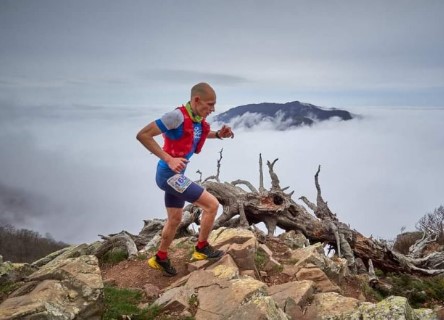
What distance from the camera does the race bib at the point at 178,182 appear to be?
5.95m

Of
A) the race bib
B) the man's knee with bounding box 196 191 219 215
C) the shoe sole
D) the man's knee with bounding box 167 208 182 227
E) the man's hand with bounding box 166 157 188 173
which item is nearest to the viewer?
the man's hand with bounding box 166 157 188 173

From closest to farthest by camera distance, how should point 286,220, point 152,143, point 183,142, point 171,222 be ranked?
point 152,143 < point 183,142 < point 171,222 < point 286,220

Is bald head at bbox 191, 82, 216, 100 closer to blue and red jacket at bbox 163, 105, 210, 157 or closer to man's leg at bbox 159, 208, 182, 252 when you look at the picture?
blue and red jacket at bbox 163, 105, 210, 157

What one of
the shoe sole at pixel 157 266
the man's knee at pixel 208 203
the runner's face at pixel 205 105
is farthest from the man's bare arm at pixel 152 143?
the shoe sole at pixel 157 266

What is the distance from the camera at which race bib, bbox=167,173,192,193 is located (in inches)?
234

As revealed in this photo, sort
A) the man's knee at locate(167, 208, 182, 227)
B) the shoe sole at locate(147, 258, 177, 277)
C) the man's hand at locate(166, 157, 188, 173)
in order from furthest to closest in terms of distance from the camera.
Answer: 1. the shoe sole at locate(147, 258, 177, 277)
2. the man's knee at locate(167, 208, 182, 227)
3. the man's hand at locate(166, 157, 188, 173)

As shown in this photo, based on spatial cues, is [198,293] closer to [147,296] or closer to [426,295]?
[147,296]

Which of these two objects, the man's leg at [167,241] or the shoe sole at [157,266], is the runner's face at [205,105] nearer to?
the man's leg at [167,241]

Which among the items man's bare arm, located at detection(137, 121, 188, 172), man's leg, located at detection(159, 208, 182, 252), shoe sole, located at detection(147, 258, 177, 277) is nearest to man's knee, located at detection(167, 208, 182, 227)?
man's leg, located at detection(159, 208, 182, 252)

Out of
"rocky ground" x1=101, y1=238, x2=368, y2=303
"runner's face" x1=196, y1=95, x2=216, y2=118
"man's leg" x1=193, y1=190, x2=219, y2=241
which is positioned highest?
"runner's face" x1=196, y1=95, x2=216, y2=118

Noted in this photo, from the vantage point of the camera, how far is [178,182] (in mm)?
5949

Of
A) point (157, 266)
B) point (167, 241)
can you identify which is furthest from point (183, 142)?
point (157, 266)

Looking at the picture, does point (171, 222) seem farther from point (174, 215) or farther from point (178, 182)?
point (178, 182)

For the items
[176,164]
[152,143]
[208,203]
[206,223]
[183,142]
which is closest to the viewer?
[176,164]
